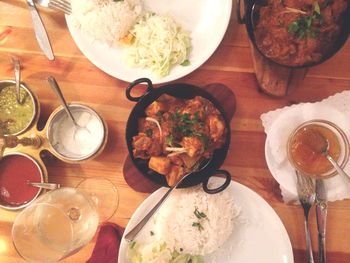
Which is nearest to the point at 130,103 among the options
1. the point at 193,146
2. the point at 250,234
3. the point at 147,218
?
the point at 193,146

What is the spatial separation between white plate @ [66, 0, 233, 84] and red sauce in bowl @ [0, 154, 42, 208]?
0.56m

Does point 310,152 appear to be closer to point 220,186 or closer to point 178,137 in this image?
point 220,186

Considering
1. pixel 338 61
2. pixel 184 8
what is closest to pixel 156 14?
pixel 184 8

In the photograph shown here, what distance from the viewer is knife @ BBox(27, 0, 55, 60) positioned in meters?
1.98

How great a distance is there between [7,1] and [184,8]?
0.88 m

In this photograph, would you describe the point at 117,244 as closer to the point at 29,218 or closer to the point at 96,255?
the point at 96,255

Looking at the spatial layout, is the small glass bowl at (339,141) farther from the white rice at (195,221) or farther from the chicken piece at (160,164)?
the chicken piece at (160,164)

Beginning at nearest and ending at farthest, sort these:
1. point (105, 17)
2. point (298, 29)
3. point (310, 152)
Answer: point (298, 29) → point (310, 152) → point (105, 17)

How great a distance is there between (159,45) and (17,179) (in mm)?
895

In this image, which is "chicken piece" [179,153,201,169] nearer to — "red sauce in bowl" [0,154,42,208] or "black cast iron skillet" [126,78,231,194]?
"black cast iron skillet" [126,78,231,194]

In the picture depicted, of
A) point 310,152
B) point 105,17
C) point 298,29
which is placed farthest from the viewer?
point 105,17

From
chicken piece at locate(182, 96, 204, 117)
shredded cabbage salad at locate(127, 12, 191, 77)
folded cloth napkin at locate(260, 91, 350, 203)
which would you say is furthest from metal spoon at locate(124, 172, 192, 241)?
shredded cabbage salad at locate(127, 12, 191, 77)

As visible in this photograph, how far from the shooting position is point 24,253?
5.67ft

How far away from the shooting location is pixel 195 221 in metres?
1.80
